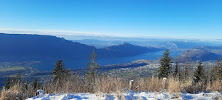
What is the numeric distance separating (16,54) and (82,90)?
234532 mm

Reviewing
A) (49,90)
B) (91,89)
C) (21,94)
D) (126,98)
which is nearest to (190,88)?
(126,98)

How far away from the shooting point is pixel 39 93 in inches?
174

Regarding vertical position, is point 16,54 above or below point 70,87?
below

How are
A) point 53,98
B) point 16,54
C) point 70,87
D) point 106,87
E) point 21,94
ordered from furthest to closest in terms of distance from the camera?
point 16,54, point 70,87, point 106,87, point 21,94, point 53,98

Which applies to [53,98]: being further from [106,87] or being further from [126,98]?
[126,98]

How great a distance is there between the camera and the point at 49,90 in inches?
A: 185

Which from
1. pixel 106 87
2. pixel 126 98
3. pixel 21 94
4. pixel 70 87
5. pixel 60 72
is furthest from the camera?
pixel 60 72

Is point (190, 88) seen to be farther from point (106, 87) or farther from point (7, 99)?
point (7, 99)

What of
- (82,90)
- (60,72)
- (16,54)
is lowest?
(16,54)

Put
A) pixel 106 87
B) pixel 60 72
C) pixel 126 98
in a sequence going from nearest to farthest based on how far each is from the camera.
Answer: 1. pixel 126 98
2. pixel 106 87
3. pixel 60 72

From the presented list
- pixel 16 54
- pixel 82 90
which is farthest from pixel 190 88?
pixel 16 54

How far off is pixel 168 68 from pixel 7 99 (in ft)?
63.3

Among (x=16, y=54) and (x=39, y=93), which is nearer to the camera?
(x=39, y=93)

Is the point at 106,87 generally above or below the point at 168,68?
above
